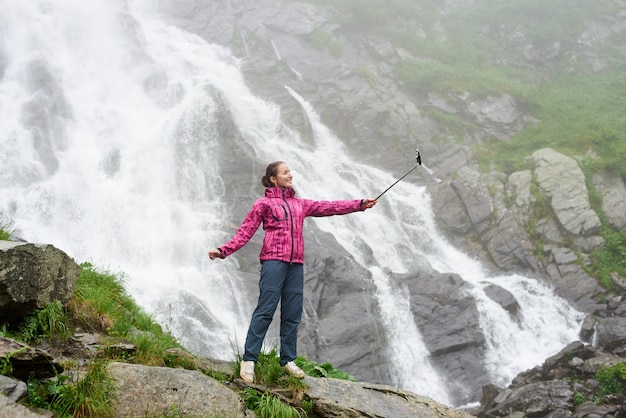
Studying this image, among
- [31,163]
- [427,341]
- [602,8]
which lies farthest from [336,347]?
[602,8]

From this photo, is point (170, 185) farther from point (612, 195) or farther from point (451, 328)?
point (612, 195)

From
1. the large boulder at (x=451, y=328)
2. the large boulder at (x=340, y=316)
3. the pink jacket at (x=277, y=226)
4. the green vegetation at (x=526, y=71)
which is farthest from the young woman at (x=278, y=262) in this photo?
the green vegetation at (x=526, y=71)

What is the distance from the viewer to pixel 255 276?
55.0 feet

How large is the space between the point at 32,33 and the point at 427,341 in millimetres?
25946

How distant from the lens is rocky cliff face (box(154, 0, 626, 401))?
16.6m

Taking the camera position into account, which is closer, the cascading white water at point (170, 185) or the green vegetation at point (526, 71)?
the cascading white water at point (170, 185)

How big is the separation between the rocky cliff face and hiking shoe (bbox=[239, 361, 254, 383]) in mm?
10728

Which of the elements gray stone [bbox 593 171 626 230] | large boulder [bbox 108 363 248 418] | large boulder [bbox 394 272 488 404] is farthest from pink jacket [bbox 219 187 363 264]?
gray stone [bbox 593 171 626 230]

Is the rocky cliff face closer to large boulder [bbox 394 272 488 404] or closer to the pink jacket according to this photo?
large boulder [bbox 394 272 488 404]

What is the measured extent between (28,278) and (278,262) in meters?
2.36

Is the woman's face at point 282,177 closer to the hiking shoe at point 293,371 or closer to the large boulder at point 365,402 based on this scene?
the hiking shoe at point 293,371

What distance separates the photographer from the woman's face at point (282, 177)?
16.8ft

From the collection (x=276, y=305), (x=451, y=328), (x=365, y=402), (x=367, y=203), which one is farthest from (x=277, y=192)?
(x=451, y=328)

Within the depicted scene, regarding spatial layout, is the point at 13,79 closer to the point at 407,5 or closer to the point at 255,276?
the point at 255,276
